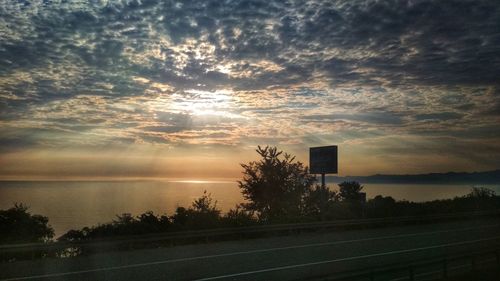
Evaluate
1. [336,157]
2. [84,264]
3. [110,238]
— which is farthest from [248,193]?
[84,264]

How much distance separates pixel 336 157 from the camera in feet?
115

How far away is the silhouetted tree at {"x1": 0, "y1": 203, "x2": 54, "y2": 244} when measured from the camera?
21.0m

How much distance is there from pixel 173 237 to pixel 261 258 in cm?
522

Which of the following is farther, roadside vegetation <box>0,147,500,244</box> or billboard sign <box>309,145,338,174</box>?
billboard sign <box>309,145,338,174</box>

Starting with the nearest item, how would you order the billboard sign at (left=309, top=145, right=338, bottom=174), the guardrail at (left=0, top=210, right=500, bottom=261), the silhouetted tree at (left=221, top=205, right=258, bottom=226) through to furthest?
the guardrail at (left=0, top=210, right=500, bottom=261)
the silhouetted tree at (left=221, top=205, right=258, bottom=226)
the billboard sign at (left=309, top=145, right=338, bottom=174)

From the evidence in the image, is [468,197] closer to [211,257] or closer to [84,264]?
[211,257]

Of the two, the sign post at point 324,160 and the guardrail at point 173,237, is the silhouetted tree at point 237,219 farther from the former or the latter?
the sign post at point 324,160

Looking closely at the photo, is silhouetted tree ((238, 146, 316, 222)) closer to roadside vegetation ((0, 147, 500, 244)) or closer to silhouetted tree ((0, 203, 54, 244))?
roadside vegetation ((0, 147, 500, 244))

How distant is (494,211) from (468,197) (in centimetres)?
849

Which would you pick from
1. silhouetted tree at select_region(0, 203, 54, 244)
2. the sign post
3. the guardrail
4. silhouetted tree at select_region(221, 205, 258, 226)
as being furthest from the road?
the sign post

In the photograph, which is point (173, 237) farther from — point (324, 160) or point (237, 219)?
point (324, 160)

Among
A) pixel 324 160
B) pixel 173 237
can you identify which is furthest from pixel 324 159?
pixel 173 237

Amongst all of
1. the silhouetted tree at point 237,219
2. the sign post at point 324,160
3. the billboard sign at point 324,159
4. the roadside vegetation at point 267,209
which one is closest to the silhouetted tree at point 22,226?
the roadside vegetation at point 267,209

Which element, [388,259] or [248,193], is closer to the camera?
[388,259]
